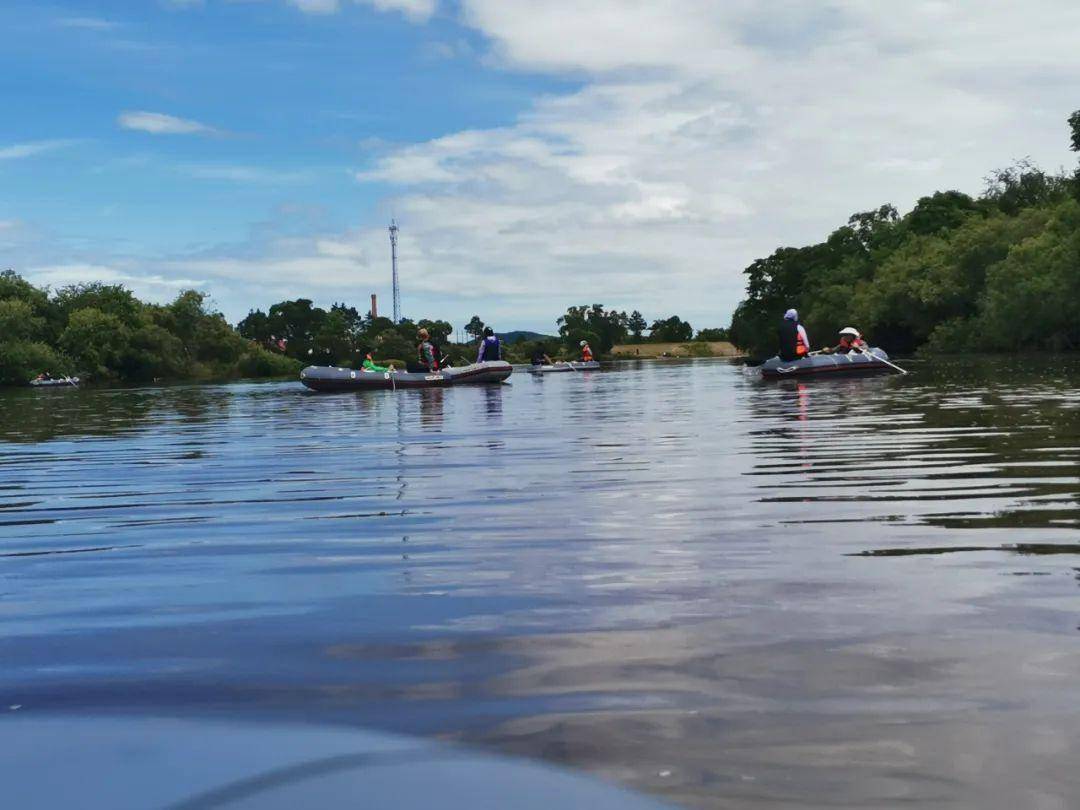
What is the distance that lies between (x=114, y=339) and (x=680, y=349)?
258ft

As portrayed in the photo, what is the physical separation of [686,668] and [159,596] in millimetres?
2422

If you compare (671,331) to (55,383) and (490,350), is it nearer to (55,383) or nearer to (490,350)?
(55,383)

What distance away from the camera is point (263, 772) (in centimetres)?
259

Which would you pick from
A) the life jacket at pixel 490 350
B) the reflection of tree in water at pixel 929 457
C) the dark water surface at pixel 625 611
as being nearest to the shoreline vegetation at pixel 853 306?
the life jacket at pixel 490 350

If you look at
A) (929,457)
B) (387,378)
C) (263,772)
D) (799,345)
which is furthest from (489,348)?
(263,772)

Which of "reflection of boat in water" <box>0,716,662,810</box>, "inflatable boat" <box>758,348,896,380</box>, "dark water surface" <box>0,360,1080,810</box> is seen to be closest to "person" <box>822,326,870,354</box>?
"inflatable boat" <box>758,348,896,380</box>

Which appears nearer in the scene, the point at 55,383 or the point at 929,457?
the point at 929,457

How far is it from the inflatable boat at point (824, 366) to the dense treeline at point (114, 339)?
57.0 m

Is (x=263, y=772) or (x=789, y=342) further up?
(x=789, y=342)

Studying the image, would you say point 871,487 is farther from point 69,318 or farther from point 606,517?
point 69,318

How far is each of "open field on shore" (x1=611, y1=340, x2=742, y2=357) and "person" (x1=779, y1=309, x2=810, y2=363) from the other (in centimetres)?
10883

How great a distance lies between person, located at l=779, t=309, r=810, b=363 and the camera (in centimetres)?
2765

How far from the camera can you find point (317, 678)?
3.42 meters

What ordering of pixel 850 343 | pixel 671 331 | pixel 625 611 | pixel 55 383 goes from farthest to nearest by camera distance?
pixel 671 331 < pixel 55 383 < pixel 850 343 < pixel 625 611
